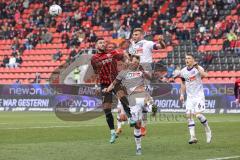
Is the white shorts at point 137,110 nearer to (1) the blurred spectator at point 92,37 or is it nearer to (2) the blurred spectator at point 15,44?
(1) the blurred spectator at point 92,37

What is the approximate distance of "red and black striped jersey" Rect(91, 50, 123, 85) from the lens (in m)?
16.8

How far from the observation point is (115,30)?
4544cm

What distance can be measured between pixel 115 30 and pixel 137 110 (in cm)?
3148

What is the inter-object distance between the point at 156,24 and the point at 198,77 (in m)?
26.8

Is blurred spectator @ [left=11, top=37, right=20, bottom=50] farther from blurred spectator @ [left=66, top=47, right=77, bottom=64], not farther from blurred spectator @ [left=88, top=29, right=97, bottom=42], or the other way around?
blurred spectator @ [left=88, top=29, right=97, bottom=42]

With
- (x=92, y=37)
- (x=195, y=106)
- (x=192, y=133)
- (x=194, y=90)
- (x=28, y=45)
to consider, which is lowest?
(x=28, y=45)

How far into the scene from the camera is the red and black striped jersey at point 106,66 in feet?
55.0

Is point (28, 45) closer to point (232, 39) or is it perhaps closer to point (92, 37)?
point (92, 37)

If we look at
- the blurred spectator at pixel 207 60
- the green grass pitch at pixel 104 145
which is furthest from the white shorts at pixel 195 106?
the blurred spectator at pixel 207 60

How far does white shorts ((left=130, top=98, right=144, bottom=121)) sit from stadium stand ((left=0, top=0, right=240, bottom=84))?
71.0 feet

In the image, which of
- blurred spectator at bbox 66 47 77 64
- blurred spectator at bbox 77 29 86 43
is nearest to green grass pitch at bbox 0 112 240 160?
blurred spectator at bbox 66 47 77 64

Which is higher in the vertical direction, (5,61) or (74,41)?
(74,41)

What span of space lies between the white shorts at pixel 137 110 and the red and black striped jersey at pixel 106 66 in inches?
74.8

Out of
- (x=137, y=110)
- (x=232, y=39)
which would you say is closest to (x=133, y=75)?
(x=137, y=110)
